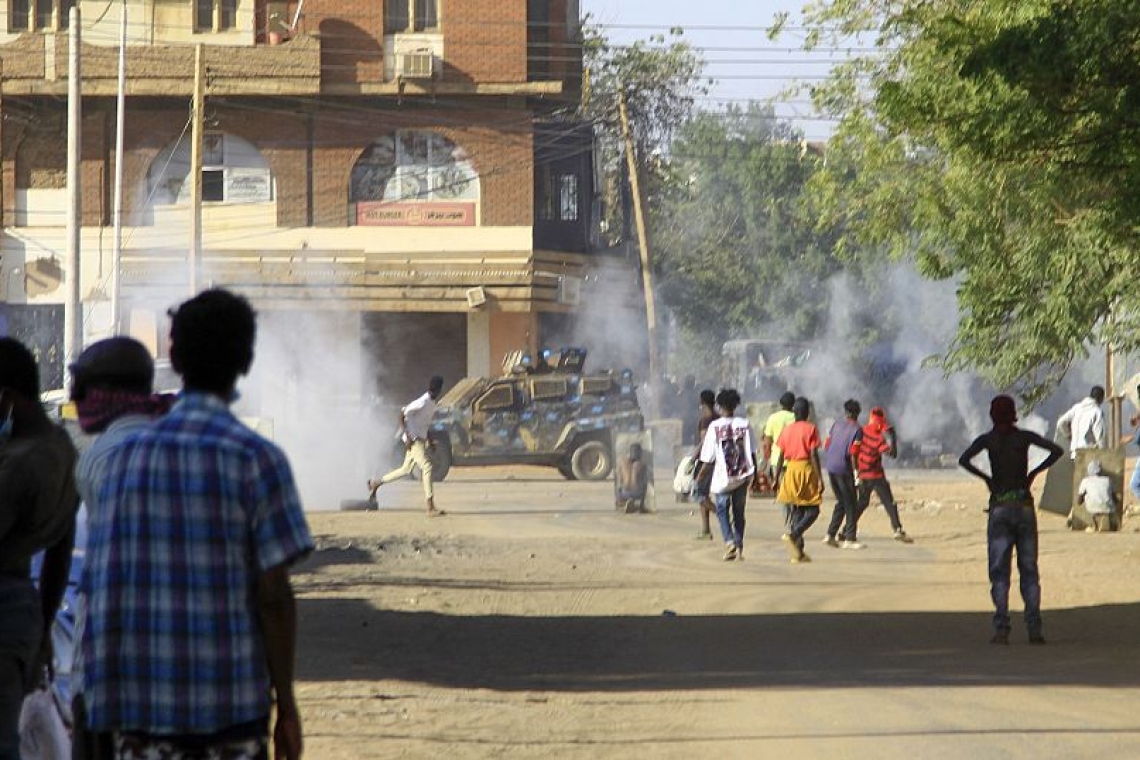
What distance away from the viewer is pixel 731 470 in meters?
18.7

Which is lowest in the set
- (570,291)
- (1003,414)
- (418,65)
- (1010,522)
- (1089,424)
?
(1010,522)

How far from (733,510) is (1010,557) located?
659 centimetres

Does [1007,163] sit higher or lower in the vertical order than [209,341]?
higher

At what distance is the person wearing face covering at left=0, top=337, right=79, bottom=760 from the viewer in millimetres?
5496

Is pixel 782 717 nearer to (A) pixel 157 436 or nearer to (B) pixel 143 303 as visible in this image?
(A) pixel 157 436

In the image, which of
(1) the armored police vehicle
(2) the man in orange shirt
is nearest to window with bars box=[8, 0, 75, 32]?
(1) the armored police vehicle

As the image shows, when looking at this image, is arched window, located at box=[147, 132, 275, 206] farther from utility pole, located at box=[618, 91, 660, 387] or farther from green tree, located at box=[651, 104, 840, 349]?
green tree, located at box=[651, 104, 840, 349]

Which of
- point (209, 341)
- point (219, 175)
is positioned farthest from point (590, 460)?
point (209, 341)

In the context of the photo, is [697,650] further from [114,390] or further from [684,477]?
[684,477]

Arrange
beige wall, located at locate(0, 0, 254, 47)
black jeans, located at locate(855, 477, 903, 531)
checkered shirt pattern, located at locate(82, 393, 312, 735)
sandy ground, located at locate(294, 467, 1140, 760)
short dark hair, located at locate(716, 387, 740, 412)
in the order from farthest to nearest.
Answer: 1. beige wall, located at locate(0, 0, 254, 47)
2. black jeans, located at locate(855, 477, 903, 531)
3. short dark hair, located at locate(716, 387, 740, 412)
4. sandy ground, located at locate(294, 467, 1140, 760)
5. checkered shirt pattern, located at locate(82, 393, 312, 735)

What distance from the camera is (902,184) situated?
948 inches

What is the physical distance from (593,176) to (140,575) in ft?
150

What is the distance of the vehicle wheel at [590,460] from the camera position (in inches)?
1358

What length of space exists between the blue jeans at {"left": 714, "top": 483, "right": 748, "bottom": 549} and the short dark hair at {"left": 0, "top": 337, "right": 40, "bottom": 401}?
13.2m
